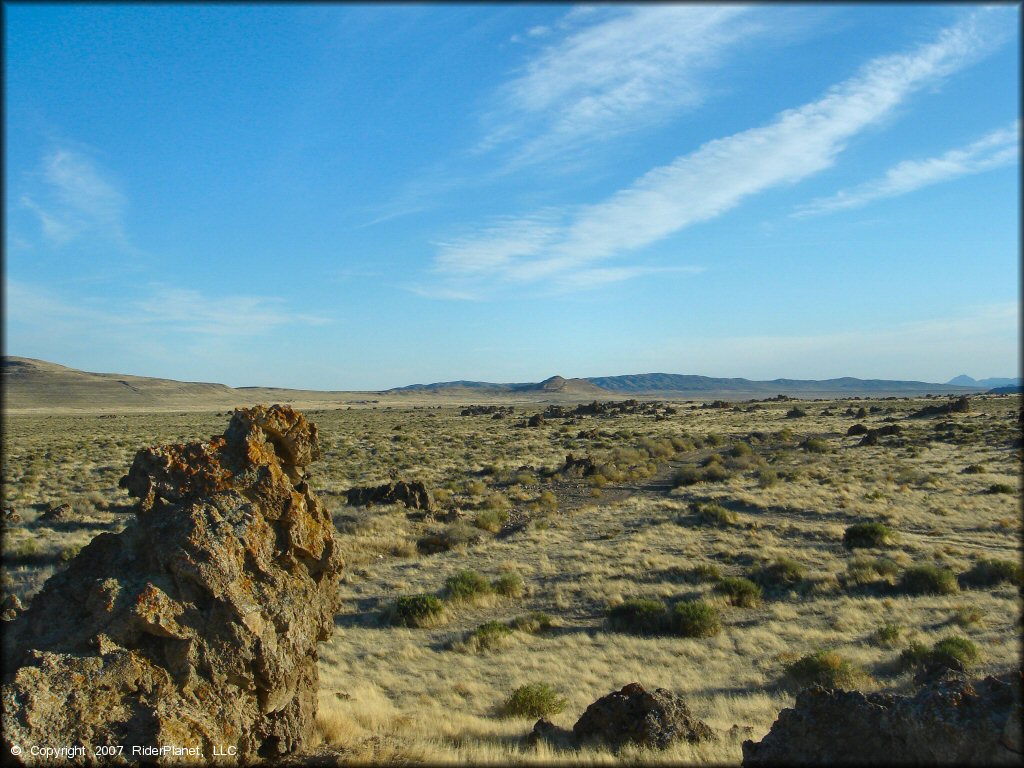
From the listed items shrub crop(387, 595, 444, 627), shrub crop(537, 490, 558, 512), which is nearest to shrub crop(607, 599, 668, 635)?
shrub crop(387, 595, 444, 627)

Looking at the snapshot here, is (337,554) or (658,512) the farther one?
(658,512)

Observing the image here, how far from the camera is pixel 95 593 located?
18.5 feet

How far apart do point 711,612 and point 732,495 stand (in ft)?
44.7

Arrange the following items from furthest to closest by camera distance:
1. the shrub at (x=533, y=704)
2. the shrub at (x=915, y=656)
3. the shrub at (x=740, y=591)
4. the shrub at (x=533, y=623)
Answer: the shrub at (x=740, y=591)
the shrub at (x=533, y=623)
the shrub at (x=915, y=656)
the shrub at (x=533, y=704)

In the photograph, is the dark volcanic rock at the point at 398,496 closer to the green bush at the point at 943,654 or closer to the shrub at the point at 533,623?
the shrub at the point at 533,623

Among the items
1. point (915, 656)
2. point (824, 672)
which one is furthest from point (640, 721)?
point (915, 656)

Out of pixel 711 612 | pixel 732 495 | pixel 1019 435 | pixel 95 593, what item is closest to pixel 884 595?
pixel 711 612

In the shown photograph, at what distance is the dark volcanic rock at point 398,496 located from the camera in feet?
77.5

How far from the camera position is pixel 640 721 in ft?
22.6

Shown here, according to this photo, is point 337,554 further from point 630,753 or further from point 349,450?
point 349,450

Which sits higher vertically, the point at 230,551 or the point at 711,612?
the point at 230,551

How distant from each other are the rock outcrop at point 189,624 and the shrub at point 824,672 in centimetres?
705

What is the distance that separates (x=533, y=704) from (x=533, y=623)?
13.3ft

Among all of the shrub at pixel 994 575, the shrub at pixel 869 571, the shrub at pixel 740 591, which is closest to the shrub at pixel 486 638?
the shrub at pixel 740 591
